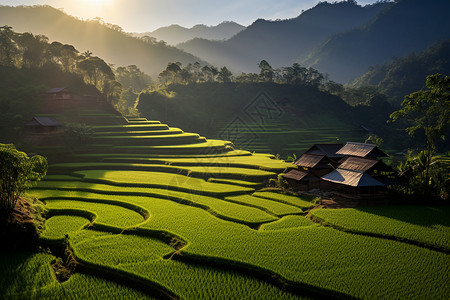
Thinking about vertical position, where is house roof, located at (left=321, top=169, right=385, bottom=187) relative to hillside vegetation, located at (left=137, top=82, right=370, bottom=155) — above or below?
below

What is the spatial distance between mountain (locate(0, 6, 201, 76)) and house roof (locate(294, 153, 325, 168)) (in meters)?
152

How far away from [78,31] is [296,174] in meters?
179

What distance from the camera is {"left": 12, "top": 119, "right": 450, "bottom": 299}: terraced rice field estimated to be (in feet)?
33.3

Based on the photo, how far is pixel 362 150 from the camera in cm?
2369

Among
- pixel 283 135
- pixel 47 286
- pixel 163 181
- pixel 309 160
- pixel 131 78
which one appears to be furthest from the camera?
pixel 131 78

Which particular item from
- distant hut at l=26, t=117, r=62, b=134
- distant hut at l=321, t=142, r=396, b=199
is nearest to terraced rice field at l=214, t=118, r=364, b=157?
distant hut at l=321, t=142, r=396, b=199

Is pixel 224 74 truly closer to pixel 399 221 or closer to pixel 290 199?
pixel 290 199

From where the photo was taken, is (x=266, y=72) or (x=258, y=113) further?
(x=266, y=72)

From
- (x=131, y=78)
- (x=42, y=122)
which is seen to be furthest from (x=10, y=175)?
(x=131, y=78)

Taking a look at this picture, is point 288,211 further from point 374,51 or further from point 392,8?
point 392,8

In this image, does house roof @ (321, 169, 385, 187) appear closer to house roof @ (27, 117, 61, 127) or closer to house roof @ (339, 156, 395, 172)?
house roof @ (339, 156, 395, 172)

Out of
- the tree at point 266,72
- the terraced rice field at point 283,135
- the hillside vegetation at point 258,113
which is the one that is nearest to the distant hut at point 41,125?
the terraced rice field at point 283,135

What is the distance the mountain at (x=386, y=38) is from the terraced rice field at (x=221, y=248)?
187840 millimetres

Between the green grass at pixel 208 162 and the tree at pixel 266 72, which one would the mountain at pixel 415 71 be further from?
the green grass at pixel 208 162
